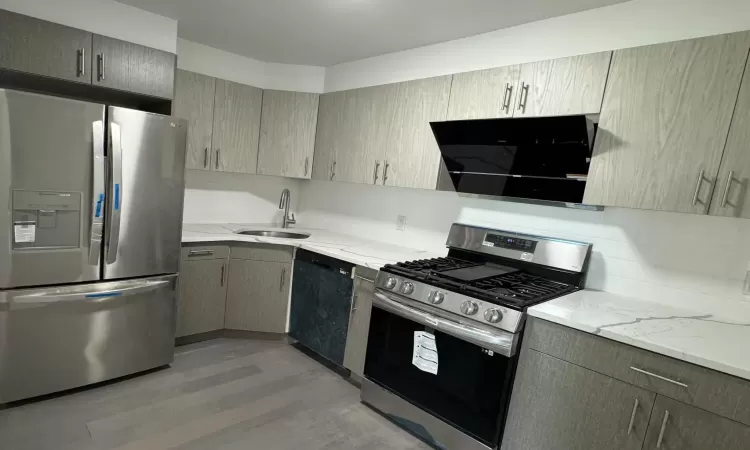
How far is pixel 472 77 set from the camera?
2.28m

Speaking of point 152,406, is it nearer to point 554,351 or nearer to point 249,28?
point 554,351

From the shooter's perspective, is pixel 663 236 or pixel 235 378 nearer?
pixel 663 236

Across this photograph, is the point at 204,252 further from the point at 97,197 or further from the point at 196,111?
the point at 196,111

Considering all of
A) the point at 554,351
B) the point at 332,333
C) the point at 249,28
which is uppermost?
the point at 249,28

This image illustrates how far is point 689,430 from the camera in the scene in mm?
1338

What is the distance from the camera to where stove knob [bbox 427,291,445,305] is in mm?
1951

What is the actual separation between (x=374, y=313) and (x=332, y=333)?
0.53 metres

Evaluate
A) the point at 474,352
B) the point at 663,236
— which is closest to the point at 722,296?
the point at 663,236

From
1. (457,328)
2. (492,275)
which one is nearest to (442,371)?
(457,328)

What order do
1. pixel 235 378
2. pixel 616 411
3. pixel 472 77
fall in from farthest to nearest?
pixel 235 378 → pixel 472 77 → pixel 616 411

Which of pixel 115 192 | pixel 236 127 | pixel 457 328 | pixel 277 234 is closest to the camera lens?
pixel 457 328

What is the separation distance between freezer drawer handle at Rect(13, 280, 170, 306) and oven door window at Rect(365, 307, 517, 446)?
1387 mm

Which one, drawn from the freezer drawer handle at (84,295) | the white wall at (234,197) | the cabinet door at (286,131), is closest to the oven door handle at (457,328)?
the freezer drawer handle at (84,295)

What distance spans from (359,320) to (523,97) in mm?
1646
